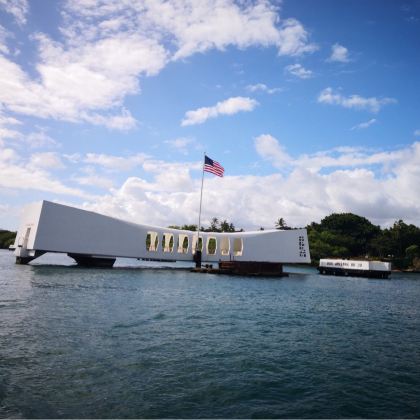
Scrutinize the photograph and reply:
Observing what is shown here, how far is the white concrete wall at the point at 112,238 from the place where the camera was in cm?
4453

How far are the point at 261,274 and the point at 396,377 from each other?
39.7 metres

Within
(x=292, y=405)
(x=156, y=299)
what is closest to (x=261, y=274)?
(x=156, y=299)

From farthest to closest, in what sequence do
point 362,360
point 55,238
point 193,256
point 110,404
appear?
point 193,256 < point 55,238 < point 362,360 < point 110,404

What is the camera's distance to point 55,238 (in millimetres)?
44875

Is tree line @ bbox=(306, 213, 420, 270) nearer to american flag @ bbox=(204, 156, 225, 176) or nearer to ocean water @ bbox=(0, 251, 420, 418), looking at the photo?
american flag @ bbox=(204, 156, 225, 176)

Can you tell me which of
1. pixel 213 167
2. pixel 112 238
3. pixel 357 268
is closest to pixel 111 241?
pixel 112 238

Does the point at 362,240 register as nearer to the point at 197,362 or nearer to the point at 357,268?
the point at 357,268

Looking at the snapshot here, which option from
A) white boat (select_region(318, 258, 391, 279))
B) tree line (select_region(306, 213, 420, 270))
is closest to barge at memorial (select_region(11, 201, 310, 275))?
white boat (select_region(318, 258, 391, 279))

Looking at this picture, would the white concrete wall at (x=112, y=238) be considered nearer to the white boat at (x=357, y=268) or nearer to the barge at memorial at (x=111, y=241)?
the barge at memorial at (x=111, y=241)

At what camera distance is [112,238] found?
1965 inches

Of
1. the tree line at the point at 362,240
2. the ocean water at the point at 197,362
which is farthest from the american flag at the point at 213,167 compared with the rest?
the tree line at the point at 362,240

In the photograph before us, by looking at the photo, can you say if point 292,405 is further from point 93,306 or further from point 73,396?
point 93,306

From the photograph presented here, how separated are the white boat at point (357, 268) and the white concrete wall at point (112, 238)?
40.9 ft

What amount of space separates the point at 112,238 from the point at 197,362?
41355 millimetres
